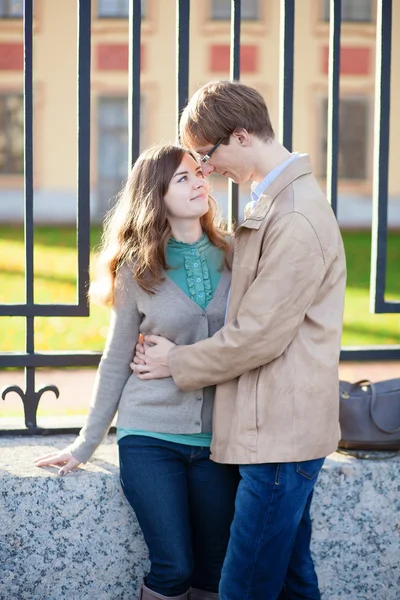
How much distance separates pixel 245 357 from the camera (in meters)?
2.28

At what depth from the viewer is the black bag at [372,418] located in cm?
277

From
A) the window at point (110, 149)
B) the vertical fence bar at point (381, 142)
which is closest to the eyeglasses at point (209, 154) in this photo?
the vertical fence bar at point (381, 142)

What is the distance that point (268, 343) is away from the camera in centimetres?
224

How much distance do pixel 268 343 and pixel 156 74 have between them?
1803 centimetres

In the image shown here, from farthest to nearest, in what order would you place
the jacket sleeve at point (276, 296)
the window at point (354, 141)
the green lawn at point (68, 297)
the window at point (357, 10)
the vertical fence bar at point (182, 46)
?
the window at point (354, 141), the window at point (357, 10), the green lawn at point (68, 297), the vertical fence bar at point (182, 46), the jacket sleeve at point (276, 296)

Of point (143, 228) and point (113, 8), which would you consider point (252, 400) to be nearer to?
point (143, 228)

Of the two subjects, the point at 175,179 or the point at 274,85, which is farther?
the point at 274,85

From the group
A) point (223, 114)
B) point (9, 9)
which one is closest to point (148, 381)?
point (223, 114)

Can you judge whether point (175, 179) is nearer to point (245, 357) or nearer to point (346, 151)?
point (245, 357)

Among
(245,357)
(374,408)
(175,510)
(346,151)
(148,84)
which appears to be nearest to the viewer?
(245,357)

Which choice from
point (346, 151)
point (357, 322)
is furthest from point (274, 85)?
point (357, 322)

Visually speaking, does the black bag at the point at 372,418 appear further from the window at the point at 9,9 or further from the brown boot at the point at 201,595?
the window at the point at 9,9

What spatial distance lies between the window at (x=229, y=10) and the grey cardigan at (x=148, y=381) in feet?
61.8

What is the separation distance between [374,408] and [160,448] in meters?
0.77
